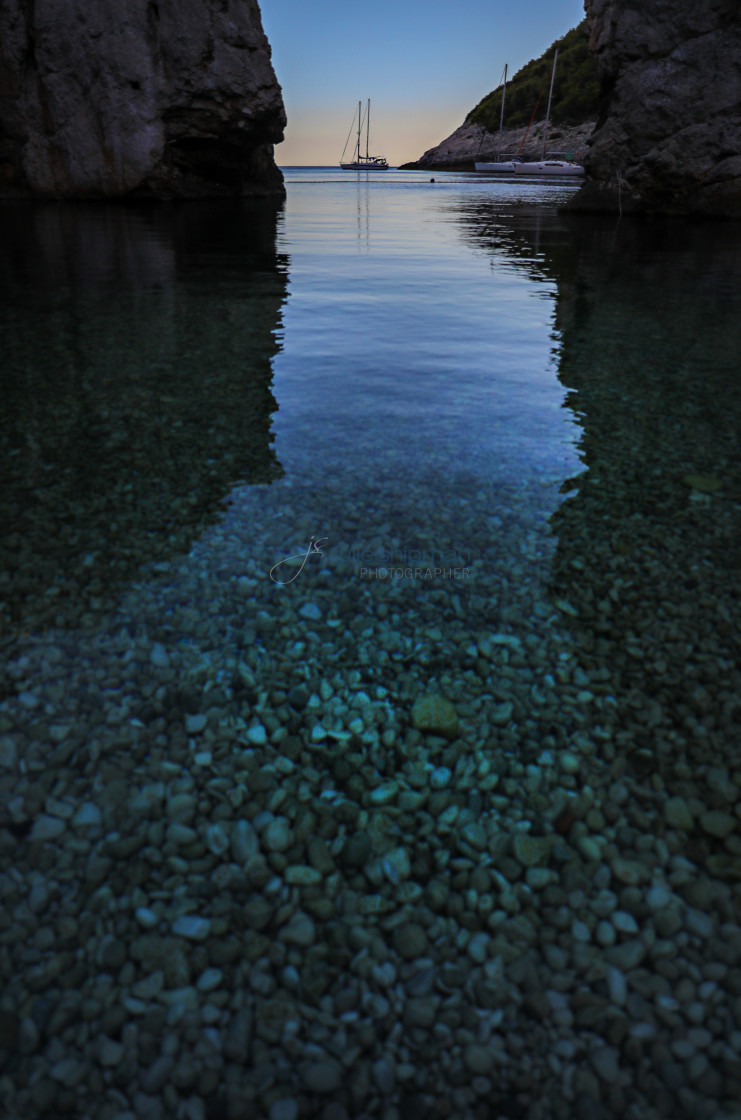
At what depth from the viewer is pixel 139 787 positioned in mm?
3018

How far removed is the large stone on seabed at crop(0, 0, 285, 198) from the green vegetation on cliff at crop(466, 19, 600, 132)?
9399cm

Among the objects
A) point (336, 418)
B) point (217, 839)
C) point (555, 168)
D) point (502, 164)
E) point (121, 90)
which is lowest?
point (217, 839)

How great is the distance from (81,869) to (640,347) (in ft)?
31.9

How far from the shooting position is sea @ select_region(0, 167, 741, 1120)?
221 centimetres

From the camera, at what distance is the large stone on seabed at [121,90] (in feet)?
101

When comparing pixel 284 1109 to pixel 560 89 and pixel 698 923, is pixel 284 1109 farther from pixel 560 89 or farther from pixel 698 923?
pixel 560 89

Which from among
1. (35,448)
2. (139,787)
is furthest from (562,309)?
(139,787)

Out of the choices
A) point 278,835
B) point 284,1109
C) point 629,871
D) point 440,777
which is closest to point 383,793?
point 440,777

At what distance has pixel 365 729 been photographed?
338cm

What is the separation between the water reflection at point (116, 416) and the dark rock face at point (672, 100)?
21446 mm

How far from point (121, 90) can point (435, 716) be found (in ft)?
127

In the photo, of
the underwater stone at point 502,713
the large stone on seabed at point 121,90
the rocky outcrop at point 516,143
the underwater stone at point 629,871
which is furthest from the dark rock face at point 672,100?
the rocky outcrop at point 516,143

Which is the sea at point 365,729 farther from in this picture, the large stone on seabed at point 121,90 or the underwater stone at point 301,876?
the large stone on seabed at point 121,90

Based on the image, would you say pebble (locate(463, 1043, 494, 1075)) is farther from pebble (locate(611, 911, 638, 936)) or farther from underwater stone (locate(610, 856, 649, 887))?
underwater stone (locate(610, 856, 649, 887))
